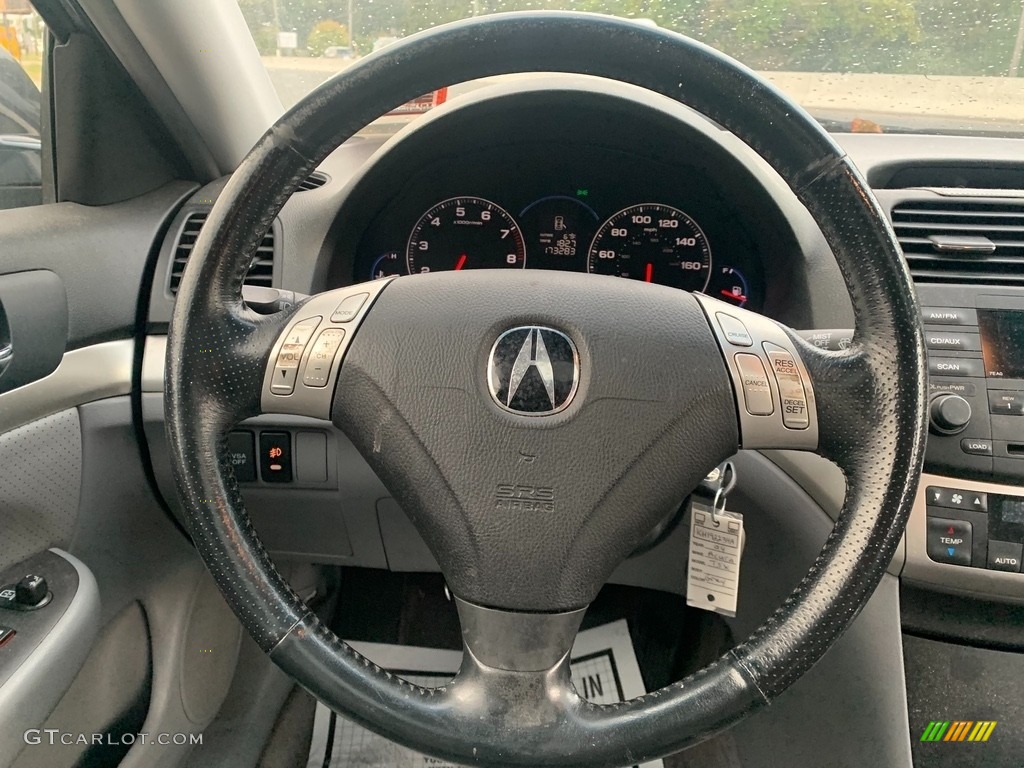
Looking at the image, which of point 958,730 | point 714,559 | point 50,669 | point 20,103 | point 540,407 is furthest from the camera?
point 20,103

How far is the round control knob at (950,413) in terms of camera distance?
1037 millimetres

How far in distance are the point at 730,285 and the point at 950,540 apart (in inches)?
20.4

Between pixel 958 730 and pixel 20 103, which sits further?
pixel 20 103

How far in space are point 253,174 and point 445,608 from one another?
3.57ft

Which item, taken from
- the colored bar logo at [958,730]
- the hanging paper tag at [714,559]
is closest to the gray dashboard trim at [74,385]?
the hanging paper tag at [714,559]

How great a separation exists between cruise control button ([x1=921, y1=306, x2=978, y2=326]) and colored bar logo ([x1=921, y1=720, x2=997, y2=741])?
58 cm

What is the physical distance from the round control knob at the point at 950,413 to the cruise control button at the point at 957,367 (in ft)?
0.16

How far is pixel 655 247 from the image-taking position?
1368 mm

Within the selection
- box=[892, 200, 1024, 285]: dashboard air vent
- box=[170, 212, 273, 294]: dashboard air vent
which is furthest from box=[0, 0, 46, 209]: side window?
box=[892, 200, 1024, 285]: dashboard air vent

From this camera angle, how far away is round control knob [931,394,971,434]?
1037 millimetres

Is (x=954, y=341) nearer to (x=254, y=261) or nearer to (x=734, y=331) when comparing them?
(x=734, y=331)

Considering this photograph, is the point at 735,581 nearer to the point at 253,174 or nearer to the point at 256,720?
the point at 253,174

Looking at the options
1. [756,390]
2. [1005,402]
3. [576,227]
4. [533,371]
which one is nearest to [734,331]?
[756,390]

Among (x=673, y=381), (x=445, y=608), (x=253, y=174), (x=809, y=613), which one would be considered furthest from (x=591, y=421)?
(x=445, y=608)
